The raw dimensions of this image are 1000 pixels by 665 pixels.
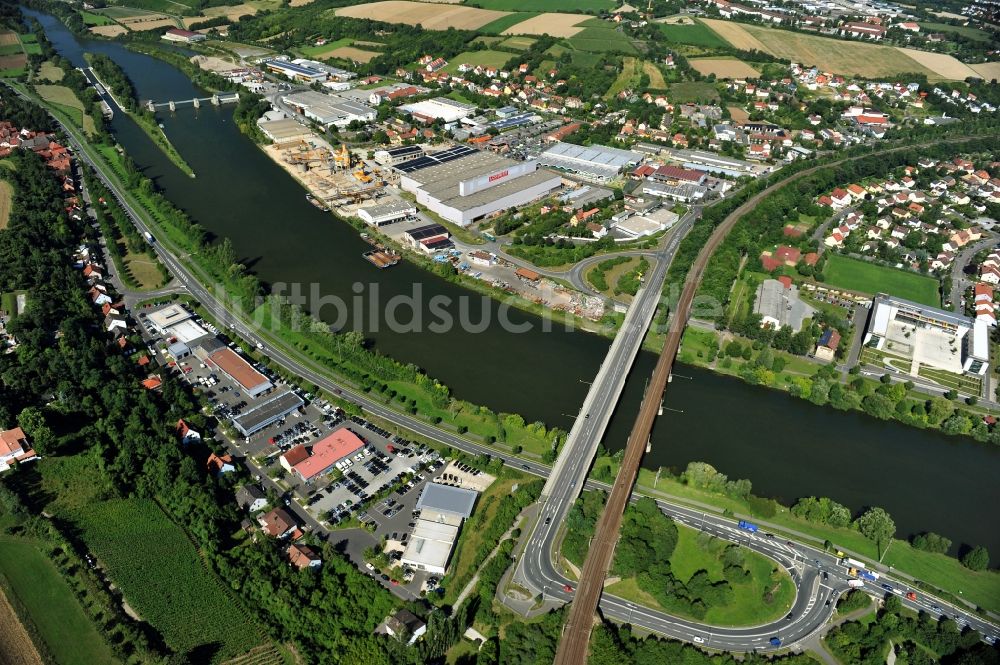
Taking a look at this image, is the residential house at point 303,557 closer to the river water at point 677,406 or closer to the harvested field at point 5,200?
the river water at point 677,406

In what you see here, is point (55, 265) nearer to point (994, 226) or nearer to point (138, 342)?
point (138, 342)

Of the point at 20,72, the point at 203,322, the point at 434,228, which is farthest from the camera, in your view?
the point at 20,72

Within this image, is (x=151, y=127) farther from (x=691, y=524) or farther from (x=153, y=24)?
(x=691, y=524)

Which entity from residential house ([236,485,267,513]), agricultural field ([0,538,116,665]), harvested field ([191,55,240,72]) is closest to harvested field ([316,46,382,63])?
harvested field ([191,55,240,72])

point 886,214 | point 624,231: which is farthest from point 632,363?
point 886,214

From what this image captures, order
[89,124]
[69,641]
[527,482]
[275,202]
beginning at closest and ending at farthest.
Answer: [69,641] < [527,482] < [275,202] < [89,124]

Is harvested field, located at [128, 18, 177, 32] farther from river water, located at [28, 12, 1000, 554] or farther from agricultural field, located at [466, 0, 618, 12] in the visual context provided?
river water, located at [28, 12, 1000, 554]
